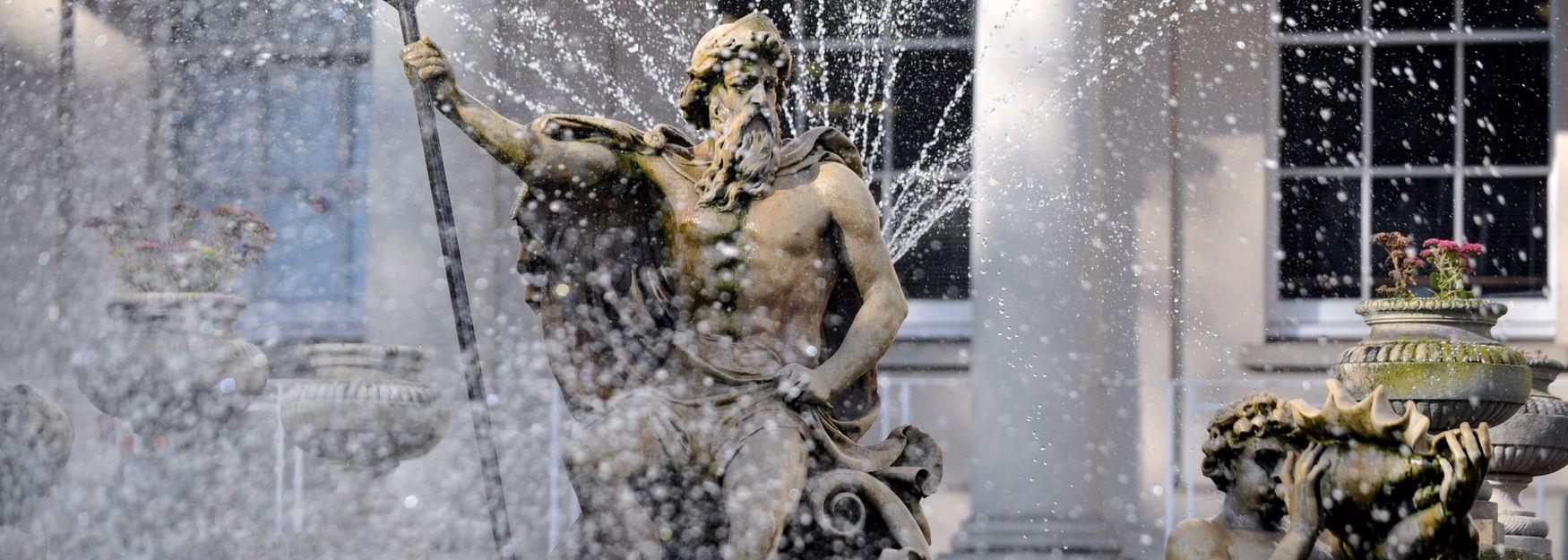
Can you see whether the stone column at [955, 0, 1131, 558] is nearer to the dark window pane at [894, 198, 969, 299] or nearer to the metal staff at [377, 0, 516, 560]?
the dark window pane at [894, 198, 969, 299]

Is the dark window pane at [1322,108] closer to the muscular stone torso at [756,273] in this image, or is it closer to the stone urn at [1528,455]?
the stone urn at [1528,455]

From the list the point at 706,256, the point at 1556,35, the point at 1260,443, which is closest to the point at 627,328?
the point at 706,256

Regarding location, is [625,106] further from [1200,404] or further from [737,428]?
[737,428]

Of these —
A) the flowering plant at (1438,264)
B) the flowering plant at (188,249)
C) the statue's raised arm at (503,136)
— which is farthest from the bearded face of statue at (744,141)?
the flowering plant at (188,249)

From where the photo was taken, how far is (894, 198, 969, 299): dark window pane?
9500 millimetres

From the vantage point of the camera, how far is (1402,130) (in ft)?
31.0

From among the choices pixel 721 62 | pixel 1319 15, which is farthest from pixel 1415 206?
pixel 721 62

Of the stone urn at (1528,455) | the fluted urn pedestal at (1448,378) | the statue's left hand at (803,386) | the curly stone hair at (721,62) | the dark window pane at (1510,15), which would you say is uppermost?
the dark window pane at (1510,15)

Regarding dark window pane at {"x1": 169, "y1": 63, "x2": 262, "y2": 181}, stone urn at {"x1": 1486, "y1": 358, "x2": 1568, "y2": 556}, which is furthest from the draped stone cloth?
dark window pane at {"x1": 169, "y1": 63, "x2": 262, "y2": 181}

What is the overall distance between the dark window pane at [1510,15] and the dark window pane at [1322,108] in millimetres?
666

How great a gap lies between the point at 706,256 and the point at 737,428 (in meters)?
0.39

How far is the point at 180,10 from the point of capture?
1024 cm

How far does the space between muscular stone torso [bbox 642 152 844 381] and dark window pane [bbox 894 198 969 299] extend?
582 cm

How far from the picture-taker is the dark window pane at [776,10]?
31.2 feet
